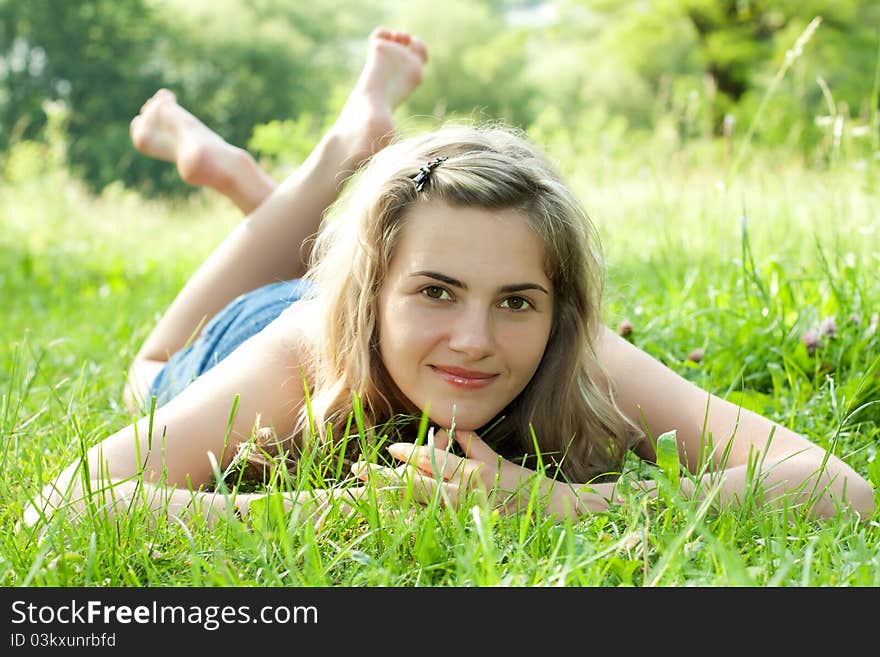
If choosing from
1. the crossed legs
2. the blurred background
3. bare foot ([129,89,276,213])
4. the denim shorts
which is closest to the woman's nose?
the denim shorts

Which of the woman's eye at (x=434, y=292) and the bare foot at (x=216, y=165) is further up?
the bare foot at (x=216, y=165)

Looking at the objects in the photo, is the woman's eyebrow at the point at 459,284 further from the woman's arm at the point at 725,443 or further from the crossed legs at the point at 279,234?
the crossed legs at the point at 279,234

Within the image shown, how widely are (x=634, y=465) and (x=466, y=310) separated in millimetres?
510

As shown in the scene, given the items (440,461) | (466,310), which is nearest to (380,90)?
(466,310)

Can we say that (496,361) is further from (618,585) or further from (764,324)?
(764,324)

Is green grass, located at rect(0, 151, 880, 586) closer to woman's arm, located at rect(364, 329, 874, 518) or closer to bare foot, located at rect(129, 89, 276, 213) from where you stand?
woman's arm, located at rect(364, 329, 874, 518)

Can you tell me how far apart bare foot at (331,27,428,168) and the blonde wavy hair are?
916 mm

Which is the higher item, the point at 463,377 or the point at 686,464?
the point at 463,377

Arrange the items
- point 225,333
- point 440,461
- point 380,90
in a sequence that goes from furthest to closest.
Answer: point 380,90 < point 225,333 < point 440,461

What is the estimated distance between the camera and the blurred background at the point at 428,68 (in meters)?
20.0

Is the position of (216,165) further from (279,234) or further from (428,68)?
(428,68)

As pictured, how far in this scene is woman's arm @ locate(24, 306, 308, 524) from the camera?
171 centimetres

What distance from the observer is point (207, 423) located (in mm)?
1846

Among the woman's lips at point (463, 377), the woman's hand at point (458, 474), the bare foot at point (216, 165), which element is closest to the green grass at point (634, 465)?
the woman's hand at point (458, 474)
